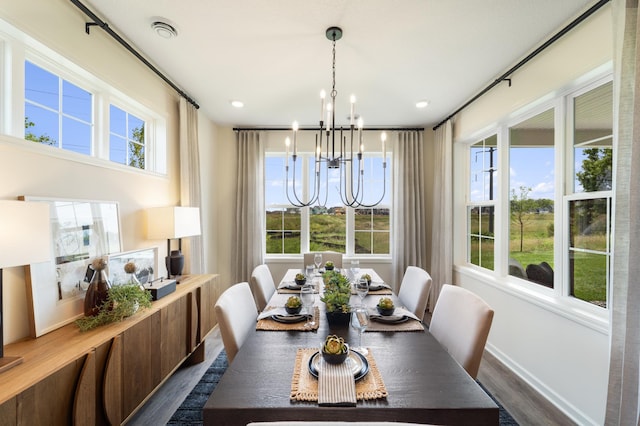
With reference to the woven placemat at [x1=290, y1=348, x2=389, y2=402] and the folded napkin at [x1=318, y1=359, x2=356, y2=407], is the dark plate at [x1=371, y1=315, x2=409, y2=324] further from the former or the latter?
the folded napkin at [x1=318, y1=359, x2=356, y2=407]

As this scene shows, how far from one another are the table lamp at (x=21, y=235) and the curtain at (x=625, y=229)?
2679 millimetres

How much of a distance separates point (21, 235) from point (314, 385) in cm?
133

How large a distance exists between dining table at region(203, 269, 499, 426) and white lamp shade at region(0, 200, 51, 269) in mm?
965

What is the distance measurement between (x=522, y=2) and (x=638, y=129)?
39.6 inches

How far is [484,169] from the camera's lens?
3.17 m

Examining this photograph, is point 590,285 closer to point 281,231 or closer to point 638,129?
point 638,129

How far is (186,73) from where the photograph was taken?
100 inches

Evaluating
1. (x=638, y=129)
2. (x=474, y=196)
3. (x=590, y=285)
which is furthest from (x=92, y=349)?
(x=474, y=196)

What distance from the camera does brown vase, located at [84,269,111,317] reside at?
1671 millimetres

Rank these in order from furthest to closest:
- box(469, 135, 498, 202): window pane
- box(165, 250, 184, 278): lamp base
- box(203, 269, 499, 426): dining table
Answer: box(469, 135, 498, 202): window pane < box(165, 250, 184, 278): lamp base < box(203, 269, 499, 426): dining table

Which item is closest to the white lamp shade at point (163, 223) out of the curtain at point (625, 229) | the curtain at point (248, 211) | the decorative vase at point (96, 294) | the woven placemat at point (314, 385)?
the decorative vase at point (96, 294)

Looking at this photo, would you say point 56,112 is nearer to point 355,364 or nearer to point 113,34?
point 113,34

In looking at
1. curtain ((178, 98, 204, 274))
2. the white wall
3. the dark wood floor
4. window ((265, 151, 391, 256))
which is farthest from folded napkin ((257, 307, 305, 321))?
window ((265, 151, 391, 256))

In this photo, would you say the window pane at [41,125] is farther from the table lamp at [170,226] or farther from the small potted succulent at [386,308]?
the small potted succulent at [386,308]
